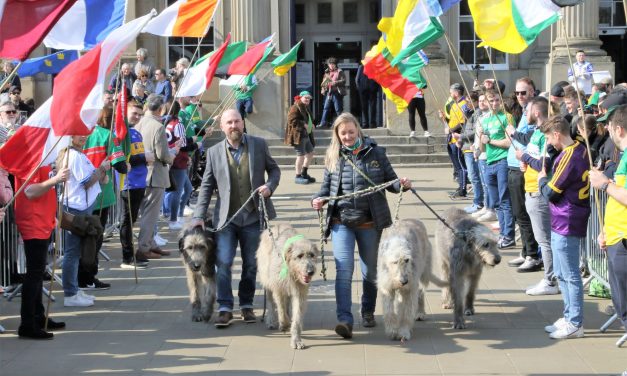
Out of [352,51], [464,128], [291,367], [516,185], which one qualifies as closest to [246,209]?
[291,367]

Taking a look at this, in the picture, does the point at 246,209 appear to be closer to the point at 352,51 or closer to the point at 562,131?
the point at 562,131

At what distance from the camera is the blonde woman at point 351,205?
8797 mm

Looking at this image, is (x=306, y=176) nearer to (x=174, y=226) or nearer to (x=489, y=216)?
(x=174, y=226)

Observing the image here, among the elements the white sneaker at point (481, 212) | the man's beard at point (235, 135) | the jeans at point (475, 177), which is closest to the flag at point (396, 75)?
the white sneaker at point (481, 212)

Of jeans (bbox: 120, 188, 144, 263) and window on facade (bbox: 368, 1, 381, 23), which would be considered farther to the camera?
window on facade (bbox: 368, 1, 381, 23)

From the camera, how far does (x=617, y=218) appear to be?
732cm

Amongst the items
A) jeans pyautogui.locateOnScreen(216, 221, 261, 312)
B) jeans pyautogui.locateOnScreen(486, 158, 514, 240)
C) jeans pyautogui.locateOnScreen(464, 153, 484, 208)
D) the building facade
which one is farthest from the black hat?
the building facade

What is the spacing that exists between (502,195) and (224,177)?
502 centimetres

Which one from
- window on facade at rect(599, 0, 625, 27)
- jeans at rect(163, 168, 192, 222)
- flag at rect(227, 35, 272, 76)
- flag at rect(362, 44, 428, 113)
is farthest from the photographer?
window on facade at rect(599, 0, 625, 27)

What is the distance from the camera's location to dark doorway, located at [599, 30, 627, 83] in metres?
27.2

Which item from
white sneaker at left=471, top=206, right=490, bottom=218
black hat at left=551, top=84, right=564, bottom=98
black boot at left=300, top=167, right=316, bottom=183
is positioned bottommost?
white sneaker at left=471, top=206, right=490, bottom=218

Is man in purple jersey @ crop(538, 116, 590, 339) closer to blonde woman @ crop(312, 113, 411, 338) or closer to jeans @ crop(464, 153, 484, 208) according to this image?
blonde woman @ crop(312, 113, 411, 338)

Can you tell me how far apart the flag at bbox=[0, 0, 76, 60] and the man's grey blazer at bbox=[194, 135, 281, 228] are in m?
2.26

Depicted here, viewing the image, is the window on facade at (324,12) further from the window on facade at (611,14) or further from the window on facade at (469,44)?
the window on facade at (611,14)
